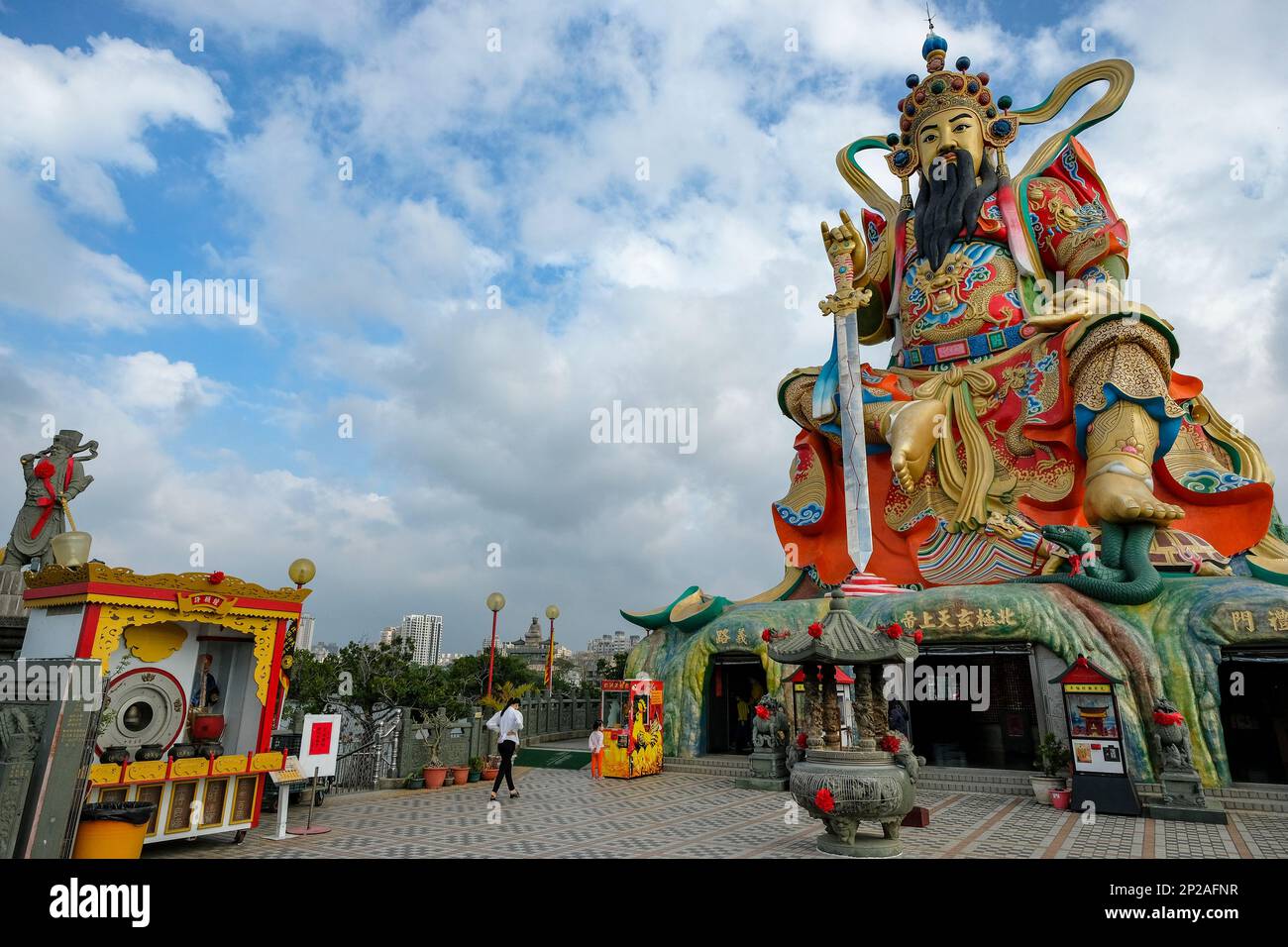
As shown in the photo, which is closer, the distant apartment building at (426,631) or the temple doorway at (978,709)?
the temple doorway at (978,709)

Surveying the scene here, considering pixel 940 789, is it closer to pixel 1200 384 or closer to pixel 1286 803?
pixel 1286 803

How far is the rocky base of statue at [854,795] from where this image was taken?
7188 millimetres

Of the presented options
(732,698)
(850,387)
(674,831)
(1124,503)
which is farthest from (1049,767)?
(850,387)

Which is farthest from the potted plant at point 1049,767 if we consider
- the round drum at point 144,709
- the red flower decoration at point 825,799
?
the round drum at point 144,709

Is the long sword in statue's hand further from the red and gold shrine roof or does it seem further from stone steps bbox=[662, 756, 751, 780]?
the red and gold shrine roof

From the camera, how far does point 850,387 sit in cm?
1548

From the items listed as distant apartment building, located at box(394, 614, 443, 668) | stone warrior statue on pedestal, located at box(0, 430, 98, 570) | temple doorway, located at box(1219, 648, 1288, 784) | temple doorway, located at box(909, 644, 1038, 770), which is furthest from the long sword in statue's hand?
distant apartment building, located at box(394, 614, 443, 668)

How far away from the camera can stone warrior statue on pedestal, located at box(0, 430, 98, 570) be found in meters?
10.5

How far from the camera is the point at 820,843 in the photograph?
7.59 m

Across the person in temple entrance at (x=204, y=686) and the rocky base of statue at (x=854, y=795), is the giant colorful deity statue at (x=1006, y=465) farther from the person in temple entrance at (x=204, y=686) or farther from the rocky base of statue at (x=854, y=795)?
the person in temple entrance at (x=204, y=686)

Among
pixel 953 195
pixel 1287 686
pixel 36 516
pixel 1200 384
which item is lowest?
pixel 1287 686

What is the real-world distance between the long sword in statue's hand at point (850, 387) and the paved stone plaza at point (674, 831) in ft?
15.5

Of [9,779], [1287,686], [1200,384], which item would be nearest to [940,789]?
[1287,686]
